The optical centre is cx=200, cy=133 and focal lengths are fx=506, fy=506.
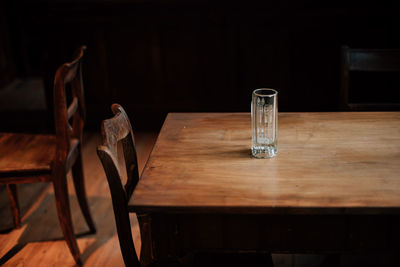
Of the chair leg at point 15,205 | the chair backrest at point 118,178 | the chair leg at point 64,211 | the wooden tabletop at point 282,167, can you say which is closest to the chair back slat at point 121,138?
the chair backrest at point 118,178

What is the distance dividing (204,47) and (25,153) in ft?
5.62

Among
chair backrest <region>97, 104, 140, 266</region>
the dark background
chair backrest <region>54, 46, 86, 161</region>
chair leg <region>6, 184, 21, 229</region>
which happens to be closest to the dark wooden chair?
chair backrest <region>97, 104, 140, 266</region>

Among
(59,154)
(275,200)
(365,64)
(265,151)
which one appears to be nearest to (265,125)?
(265,151)

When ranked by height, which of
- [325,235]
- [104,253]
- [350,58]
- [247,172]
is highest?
[350,58]

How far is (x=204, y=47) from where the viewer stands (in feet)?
11.7

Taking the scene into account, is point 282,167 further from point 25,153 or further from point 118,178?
point 25,153

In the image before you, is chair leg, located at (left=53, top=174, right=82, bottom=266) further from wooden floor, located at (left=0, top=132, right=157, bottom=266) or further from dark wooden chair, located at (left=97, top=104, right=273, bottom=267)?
dark wooden chair, located at (left=97, top=104, right=273, bottom=267)

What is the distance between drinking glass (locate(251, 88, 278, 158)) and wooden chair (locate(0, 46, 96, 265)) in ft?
2.73

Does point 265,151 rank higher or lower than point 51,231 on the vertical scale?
higher

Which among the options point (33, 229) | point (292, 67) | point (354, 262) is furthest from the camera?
point (292, 67)

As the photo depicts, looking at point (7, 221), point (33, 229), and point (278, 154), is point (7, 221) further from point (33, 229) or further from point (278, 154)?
point (278, 154)

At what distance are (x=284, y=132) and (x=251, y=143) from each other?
0.46 feet

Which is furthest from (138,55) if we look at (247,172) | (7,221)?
(247,172)

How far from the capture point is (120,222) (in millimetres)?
1413
